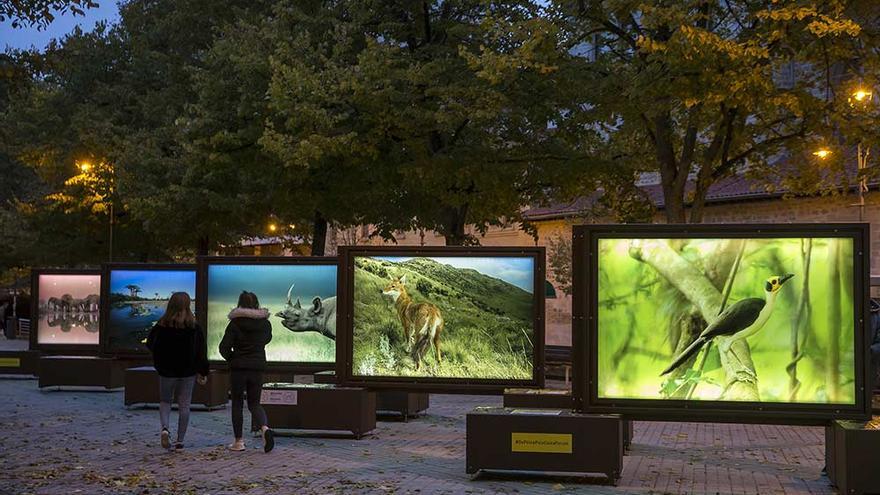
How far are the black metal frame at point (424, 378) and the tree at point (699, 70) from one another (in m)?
5.90

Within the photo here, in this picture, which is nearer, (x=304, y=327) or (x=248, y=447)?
(x=248, y=447)

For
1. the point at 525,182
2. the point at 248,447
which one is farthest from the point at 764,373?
the point at 525,182

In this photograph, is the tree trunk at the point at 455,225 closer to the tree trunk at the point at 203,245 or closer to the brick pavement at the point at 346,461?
the brick pavement at the point at 346,461

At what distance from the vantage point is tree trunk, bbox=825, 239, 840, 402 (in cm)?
1223

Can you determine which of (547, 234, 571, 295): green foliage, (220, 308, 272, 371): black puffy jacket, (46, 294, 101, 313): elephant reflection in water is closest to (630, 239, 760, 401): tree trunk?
(220, 308, 272, 371): black puffy jacket

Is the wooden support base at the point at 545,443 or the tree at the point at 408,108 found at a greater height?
the tree at the point at 408,108

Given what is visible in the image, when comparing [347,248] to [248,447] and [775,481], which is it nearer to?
[248,447]

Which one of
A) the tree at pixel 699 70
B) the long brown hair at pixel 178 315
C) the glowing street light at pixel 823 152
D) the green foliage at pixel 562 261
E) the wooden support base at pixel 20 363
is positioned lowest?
the wooden support base at pixel 20 363

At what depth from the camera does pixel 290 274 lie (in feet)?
61.9

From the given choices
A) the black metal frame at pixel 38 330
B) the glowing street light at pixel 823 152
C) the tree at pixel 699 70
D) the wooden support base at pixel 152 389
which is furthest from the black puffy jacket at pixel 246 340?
the glowing street light at pixel 823 152

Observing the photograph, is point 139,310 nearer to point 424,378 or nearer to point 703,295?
point 424,378

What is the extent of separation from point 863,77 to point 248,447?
13352 millimetres

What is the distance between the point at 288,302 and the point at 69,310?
834 cm

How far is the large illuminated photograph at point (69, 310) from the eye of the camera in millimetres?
24938
